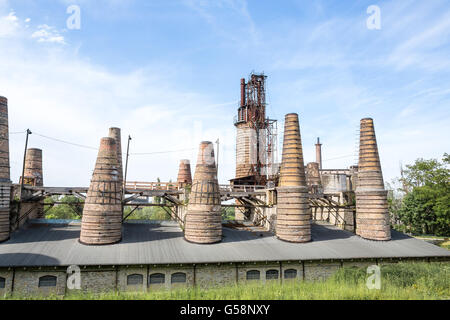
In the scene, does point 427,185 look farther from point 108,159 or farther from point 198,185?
point 108,159

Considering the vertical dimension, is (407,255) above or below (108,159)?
below

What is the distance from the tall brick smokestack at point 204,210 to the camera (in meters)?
20.2

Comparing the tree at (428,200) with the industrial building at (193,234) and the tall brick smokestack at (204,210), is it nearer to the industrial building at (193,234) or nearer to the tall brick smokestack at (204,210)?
the industrial building at (193,234)

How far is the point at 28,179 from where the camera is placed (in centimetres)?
2381

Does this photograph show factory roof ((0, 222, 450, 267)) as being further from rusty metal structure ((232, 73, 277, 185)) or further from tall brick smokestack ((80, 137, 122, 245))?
rusty metal structure ((232, 73, 277, 185))

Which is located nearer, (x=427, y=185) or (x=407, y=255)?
(x=407, y=255)

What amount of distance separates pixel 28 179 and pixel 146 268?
13603 millimetres

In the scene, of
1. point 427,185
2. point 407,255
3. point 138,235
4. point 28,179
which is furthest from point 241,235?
point 427,185

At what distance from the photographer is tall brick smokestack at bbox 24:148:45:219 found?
2548 centimetres

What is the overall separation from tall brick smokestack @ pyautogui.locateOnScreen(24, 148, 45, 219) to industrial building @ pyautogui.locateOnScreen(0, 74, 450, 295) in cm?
9

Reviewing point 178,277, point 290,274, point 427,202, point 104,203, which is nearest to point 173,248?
point 178,277

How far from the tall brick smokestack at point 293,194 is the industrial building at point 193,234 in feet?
0.23

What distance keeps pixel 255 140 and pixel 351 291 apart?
22.4 m

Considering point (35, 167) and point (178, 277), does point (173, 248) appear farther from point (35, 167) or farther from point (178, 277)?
point (35, 167)
